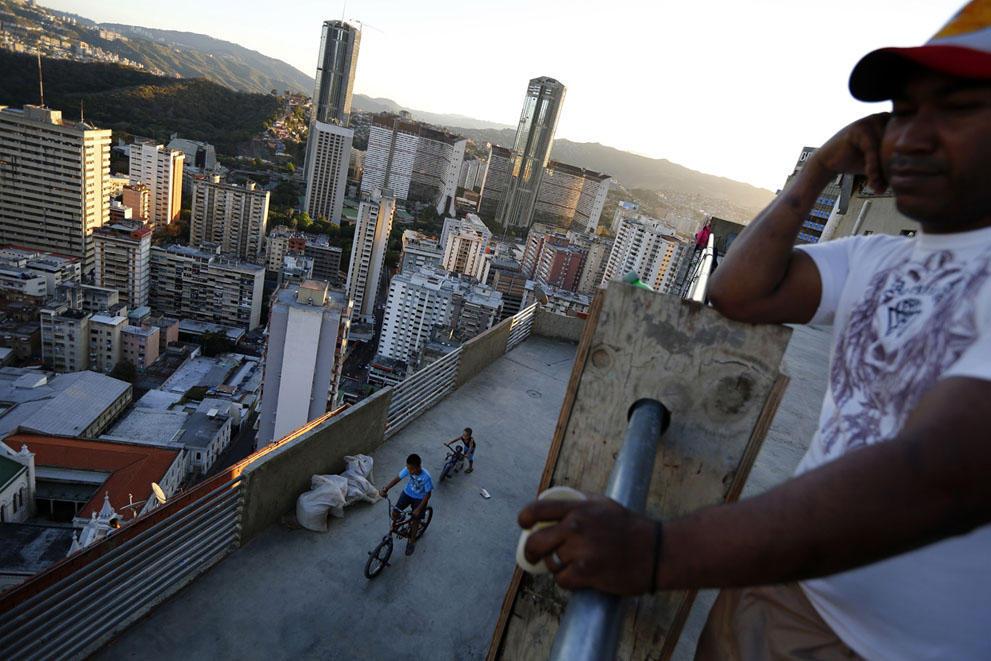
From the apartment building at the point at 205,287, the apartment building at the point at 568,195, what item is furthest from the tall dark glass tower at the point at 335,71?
the apartment building at the point at 205,287

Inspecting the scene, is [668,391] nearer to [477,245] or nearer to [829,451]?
[829,451]

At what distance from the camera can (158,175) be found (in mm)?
43219

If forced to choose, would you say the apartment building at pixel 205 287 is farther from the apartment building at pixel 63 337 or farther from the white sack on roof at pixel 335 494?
the white sack on roof at pixel 335 494

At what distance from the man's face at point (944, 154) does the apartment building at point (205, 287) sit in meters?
38.6

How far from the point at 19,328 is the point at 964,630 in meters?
36.8

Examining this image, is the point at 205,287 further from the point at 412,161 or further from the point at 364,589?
the point at 412,161

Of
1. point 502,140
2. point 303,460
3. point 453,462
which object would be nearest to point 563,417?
point 303,460

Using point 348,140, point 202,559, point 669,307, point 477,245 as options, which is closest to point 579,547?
point 669,307

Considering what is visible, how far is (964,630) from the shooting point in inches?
23.3

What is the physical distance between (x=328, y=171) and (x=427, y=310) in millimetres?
29827

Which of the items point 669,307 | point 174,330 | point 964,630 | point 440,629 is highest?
point 669,307

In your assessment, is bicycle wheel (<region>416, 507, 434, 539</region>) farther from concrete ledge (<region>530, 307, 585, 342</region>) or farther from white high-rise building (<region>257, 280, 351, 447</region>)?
white high-rise building (<region>257, 280, 351, 447</region>)

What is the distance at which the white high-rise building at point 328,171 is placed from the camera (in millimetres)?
51438

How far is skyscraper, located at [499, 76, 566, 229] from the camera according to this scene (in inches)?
2672
